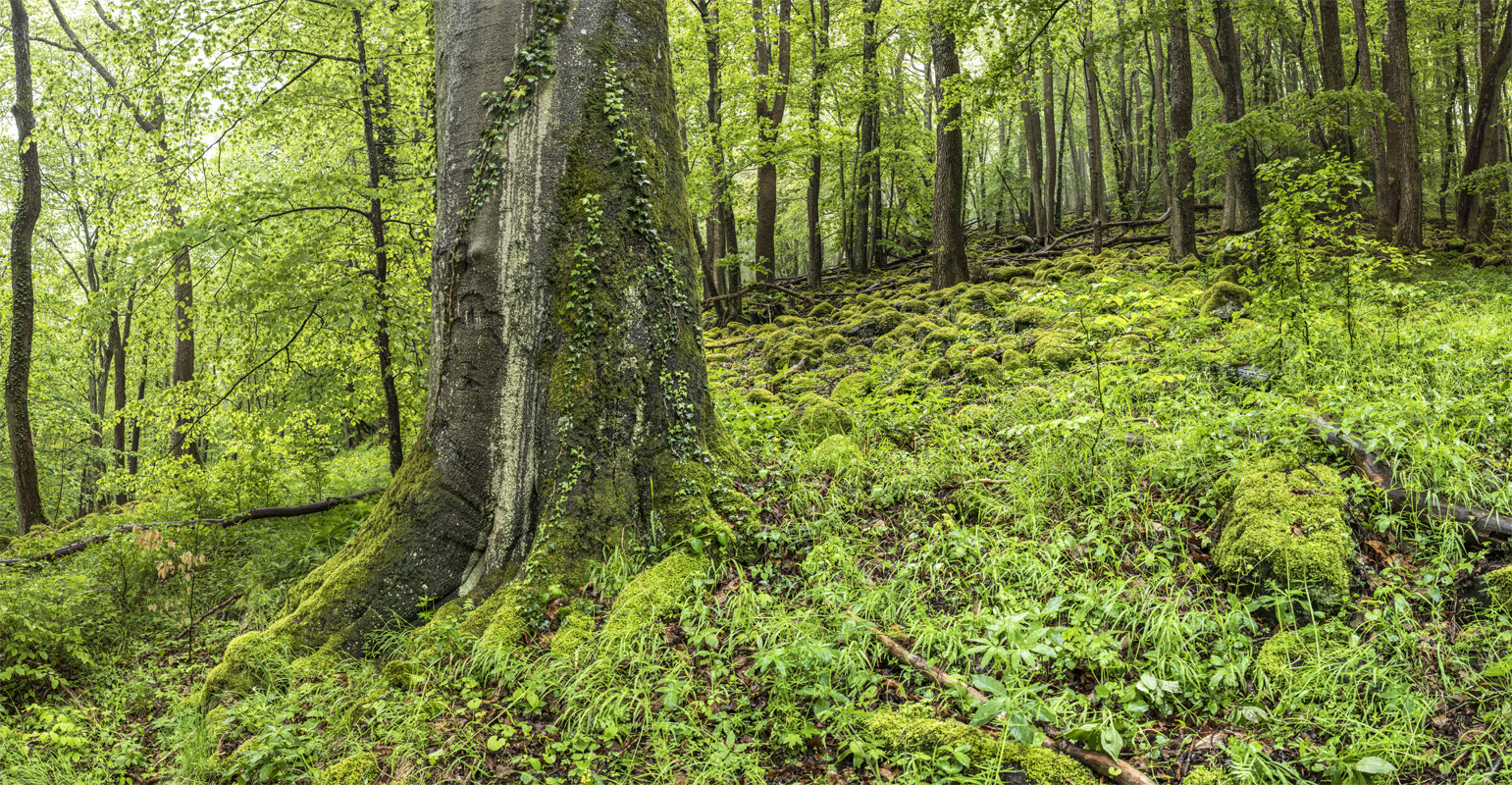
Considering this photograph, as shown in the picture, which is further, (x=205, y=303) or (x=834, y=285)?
(x=834, y=285)

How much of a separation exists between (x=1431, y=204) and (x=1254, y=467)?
32067 mm

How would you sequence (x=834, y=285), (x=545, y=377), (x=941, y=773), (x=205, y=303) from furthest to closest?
(x=834, y=285) → (x=205, y=303) → (x=545, y=377) → (x=941, y=773)

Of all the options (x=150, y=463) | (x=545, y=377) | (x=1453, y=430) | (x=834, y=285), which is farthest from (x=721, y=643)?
(x=834, y=285)

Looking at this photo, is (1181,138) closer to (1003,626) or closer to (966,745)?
(1003,626)

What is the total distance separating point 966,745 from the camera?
88.7 inches

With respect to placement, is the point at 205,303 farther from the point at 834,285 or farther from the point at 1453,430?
the point at 834,285

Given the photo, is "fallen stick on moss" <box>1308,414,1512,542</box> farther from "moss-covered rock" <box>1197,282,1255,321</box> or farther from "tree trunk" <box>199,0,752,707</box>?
"moss-covered rock" <box>1197,282,1255,321</box>

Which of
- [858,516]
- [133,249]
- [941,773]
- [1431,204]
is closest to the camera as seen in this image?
[941,773]

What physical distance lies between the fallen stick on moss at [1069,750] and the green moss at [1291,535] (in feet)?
3.88

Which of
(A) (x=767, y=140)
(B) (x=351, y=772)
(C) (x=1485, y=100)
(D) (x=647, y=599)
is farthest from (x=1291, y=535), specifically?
(C) (x=1485, y=100)

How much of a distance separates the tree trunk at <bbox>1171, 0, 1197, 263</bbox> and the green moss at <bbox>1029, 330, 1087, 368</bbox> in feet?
15.6

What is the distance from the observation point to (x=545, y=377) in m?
3.68

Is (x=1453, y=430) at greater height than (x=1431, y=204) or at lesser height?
lesser

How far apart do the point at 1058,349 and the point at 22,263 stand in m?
11.0
